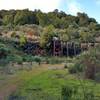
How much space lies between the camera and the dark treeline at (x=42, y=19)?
57.2 metres

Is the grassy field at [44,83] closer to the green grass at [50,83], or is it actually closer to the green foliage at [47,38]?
the green grass at [50,83]

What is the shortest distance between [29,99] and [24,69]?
571 inches

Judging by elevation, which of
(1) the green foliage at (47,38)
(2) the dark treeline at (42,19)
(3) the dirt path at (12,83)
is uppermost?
(2) the dark treeline at (42,19)

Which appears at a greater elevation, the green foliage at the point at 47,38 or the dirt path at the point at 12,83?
A: the green foliage at the point at 47,38

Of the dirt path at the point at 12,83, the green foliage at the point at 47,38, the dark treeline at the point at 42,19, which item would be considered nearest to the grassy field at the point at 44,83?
the dirt path at the point at 12,83

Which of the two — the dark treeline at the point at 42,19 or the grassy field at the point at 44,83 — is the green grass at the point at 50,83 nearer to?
the grassy field at the point at 44,83

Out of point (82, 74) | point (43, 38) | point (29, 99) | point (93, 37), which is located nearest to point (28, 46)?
point (43, 38)

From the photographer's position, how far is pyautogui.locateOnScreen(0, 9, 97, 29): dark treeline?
5723cm

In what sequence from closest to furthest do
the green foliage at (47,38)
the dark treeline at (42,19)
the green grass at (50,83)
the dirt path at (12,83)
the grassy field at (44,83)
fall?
1. the grassy field at (44,83)
2. the green grass at (50,83)
3. the dirt path at (12,83)
4. the green foliage at (47,38)
5. the dark treeline at (42,19)

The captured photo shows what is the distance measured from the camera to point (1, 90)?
18.3 m

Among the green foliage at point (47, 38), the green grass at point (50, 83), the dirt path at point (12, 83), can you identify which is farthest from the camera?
the green foliage at point (47, 38)

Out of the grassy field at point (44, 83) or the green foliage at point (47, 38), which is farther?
the green foliage at point (47, 38)

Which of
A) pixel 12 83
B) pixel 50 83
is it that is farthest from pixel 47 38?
pixel 50 83

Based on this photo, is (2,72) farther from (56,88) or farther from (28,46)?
(28,46)
